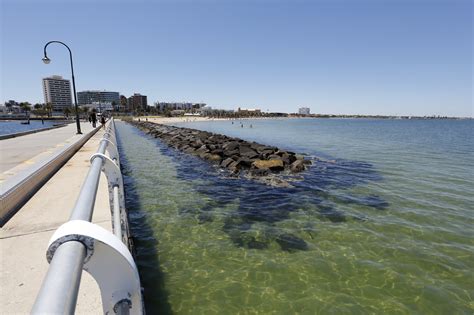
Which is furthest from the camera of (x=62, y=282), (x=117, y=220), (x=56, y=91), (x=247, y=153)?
(x=56, y=91)

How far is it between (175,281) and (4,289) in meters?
2.57

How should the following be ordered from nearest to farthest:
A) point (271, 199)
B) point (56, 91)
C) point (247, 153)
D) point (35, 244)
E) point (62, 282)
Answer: point (62, 282), point (35, 244), point (271, 199), point (247, 153), point (56, 91)

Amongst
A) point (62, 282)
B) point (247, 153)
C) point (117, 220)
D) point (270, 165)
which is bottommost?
point (270, 165)

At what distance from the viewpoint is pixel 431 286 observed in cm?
510

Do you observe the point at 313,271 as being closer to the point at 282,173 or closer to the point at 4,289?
the point at 4,289

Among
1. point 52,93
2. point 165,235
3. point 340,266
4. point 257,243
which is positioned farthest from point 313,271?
point 52,93

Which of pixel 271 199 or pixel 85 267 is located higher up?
pixel 85 267

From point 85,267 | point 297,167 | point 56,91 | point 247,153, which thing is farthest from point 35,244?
point 56,91

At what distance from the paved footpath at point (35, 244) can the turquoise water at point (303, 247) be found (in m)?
1.36

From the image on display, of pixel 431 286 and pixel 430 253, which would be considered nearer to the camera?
pixel 431 286

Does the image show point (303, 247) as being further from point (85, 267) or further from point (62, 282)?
point (62, 282)

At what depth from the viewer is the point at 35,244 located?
13.8ft

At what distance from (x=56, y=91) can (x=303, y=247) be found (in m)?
210

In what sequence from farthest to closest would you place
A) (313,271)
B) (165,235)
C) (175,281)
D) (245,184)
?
(245,184)
(165,235)
(313,271)
(175,281)
